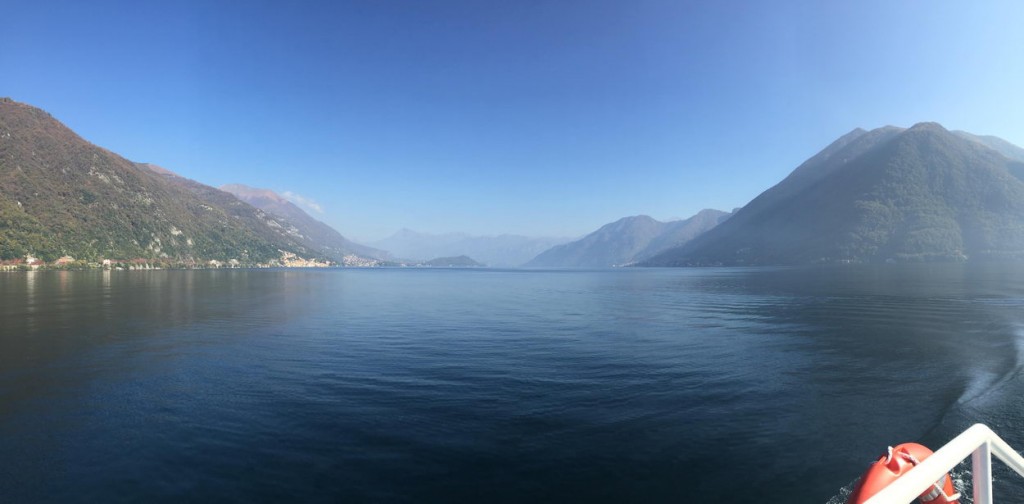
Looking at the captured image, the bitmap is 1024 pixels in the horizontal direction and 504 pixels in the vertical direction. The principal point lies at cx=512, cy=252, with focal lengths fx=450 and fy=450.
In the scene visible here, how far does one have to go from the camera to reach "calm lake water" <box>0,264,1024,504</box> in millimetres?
13102

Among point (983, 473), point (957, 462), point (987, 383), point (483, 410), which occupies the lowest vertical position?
point (987, 383)

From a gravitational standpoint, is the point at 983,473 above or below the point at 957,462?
→ below

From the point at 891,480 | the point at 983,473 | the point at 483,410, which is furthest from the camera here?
the point at 483,410

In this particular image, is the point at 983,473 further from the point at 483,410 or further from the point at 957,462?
the point at 483,410

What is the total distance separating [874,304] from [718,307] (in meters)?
21.6

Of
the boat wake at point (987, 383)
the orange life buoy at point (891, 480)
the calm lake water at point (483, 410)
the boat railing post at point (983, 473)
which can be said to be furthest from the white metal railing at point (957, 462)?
the boat wake at point (987, 383)

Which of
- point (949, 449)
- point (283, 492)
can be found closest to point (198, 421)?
point (283, 492)

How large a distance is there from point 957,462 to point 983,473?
1.13 metres

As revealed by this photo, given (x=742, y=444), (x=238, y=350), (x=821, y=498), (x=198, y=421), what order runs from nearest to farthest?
(x=821, y=498) < (x=742, y=444) < (x=198, y=421) < (x=238, y=350)

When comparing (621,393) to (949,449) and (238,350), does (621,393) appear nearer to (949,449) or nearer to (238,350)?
(949,449)

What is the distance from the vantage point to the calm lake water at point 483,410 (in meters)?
13.1

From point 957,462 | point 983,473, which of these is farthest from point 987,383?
point 957,462

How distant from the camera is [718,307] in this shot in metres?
61.2

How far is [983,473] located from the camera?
16.8 ft
